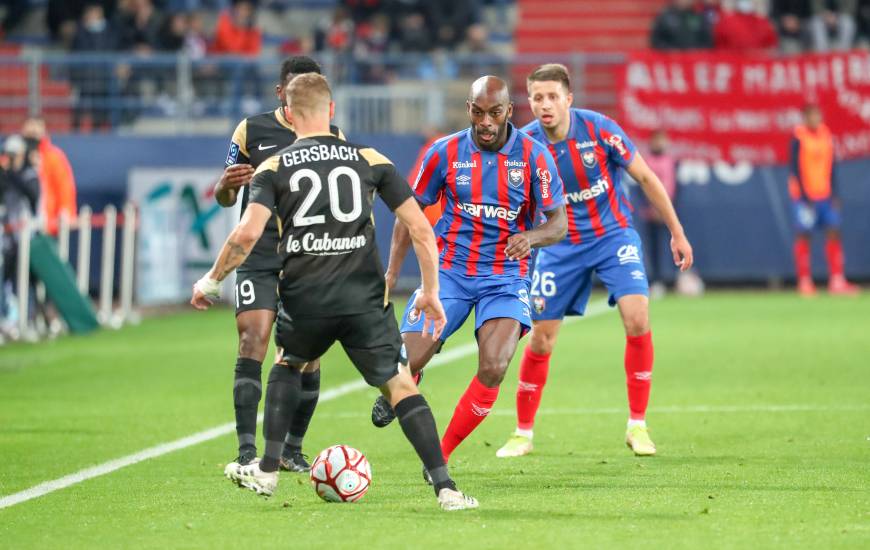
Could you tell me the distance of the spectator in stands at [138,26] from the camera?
25531 millimetres

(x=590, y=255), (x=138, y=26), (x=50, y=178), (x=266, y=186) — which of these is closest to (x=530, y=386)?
(x=590, y=255)

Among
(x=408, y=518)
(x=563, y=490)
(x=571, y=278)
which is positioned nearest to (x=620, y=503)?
(x=563, y=490)

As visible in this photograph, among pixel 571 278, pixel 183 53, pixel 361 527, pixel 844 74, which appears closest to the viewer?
pixel 361 527

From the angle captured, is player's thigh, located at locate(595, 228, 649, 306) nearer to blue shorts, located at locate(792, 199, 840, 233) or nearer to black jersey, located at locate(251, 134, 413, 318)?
black jersey, located at locate(251, 134, 413, 318)

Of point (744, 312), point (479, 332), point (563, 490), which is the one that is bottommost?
point (744, 312)

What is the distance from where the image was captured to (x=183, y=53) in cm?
2512

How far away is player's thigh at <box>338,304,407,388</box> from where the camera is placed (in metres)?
7.26

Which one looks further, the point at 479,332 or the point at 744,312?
the point at 744,312

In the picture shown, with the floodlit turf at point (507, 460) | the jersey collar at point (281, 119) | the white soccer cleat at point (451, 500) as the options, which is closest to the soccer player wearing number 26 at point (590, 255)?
the floodlit turf at point (507, 460)

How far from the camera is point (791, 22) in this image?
25.0 m

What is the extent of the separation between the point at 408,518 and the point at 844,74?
17733mm

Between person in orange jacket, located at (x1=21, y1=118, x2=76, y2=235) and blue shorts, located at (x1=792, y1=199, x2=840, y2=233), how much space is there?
1004 cm

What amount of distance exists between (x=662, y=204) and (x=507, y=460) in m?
1.69

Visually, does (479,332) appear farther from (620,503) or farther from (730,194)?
(730,194)
